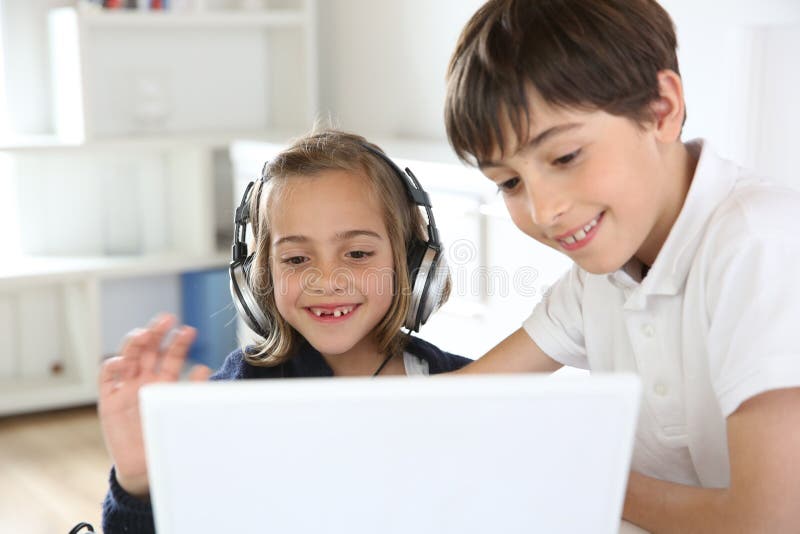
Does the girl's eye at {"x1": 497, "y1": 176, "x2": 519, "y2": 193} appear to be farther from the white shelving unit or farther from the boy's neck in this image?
the white shelving unit

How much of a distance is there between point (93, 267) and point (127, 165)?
49 cm

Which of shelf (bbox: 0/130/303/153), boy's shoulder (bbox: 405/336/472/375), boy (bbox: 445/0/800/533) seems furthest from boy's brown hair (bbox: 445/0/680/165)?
shelf (bbox: 0/130/303/153)

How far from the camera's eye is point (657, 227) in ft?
3.70

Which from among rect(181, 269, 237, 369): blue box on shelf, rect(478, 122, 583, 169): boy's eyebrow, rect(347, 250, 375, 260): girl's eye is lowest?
rect(181, 269, 237, 369): blue box on shelf

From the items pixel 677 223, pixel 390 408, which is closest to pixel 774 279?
pixel 677 223

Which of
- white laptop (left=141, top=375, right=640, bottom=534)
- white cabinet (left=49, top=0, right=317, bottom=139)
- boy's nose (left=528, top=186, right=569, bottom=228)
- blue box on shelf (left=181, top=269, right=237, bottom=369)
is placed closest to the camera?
white laptop (left=141, top=375, right=640, bottom=534)

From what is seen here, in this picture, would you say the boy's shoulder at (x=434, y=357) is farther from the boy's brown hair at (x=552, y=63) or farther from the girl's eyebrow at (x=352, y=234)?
the boy's brown hair at (x=552, y=63)

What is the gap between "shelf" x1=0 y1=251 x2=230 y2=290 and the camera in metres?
3.18

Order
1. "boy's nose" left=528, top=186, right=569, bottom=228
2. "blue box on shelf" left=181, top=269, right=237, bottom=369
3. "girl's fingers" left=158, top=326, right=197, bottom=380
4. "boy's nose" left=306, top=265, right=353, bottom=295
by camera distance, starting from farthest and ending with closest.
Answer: "blue box on shelf" left=181, top=269, right=237, bottom=369, "boy's nose" left=306, top=265, right=353, bottom=295, "boy's nose" left=528, top=186, right=569, bottom=228, "girl's fingers" left=158, top=326, right=197, bottom=380

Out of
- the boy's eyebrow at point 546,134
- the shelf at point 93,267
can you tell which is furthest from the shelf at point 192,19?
the boy's eyebrow at point 546,134

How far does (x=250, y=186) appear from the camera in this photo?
1.46m

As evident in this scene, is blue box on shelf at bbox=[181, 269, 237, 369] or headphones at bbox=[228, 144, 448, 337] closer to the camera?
headphones at bbox=[228, 144, 448, 337]

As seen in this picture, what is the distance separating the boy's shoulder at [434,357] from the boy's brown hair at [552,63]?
458 millimetres

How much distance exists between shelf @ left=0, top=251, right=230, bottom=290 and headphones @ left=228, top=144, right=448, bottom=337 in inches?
76.0
